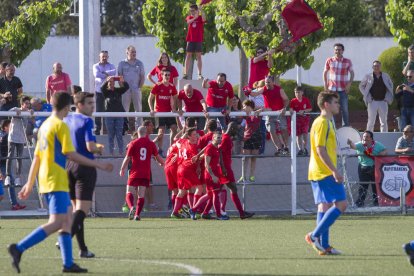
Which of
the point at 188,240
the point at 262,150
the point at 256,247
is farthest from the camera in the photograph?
the point at 262,150

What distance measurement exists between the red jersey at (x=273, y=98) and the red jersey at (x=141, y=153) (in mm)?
3477

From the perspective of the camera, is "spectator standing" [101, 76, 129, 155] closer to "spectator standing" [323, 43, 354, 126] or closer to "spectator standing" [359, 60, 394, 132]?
"spectator standing" [323, 43, 354, 126]

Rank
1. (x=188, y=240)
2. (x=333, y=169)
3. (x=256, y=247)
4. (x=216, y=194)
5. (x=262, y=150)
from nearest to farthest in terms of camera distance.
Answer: (x=333, y=169) < (x=256, y=247) < (x=188, y=240) < (x=216, y=194) < (x=262, y=150)

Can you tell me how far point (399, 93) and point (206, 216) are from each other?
5.59m

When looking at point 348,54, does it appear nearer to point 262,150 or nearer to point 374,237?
point 262,150

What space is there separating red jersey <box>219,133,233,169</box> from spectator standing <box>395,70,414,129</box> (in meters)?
5.07

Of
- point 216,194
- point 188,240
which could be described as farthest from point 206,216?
point 188,240

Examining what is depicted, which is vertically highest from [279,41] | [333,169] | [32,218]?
[279,41]

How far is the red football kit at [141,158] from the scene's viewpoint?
20641 mm

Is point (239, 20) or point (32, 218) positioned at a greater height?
point (239, 20)

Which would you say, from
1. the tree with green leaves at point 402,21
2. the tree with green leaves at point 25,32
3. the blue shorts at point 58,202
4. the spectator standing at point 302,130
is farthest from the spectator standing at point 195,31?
the blue shorts at point 58,202

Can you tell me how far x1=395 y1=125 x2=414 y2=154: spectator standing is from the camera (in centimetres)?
2269

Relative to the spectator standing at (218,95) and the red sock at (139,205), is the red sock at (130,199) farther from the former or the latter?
the spectator standing at (218,95)

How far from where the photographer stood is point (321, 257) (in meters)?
13.1
